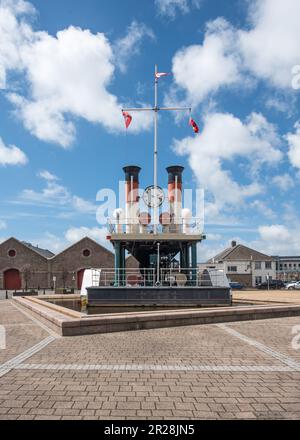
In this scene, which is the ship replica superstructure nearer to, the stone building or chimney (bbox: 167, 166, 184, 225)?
chimney (bbox: 167, 166, 184, 225)

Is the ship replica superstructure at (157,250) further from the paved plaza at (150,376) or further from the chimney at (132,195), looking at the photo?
the paved plaza at (150,376)

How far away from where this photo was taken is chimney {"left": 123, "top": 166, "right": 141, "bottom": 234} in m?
19.5

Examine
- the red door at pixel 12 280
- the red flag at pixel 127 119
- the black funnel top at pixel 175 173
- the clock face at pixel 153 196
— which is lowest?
the red door at pixel 12 280

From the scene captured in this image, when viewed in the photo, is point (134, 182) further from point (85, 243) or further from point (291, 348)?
point (85, 243)

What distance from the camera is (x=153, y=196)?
19594 mm

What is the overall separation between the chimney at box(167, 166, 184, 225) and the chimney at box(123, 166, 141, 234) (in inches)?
72.4

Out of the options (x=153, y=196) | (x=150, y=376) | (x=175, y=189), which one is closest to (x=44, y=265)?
(x=175, y=189)

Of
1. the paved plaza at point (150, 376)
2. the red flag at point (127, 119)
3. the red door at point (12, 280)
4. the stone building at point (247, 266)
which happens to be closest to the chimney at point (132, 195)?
the red flag at point (127, 119)

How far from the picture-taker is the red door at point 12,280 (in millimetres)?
49188

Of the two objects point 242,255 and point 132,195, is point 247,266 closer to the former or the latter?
point 242,255

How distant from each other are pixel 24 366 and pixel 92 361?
1208 millimetres

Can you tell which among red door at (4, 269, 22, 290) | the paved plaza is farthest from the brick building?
the paved plaza

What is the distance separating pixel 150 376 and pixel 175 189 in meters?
15.4
